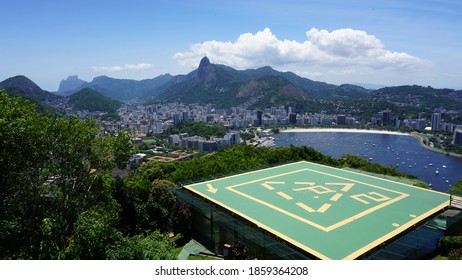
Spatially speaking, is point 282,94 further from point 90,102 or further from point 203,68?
point 90,102

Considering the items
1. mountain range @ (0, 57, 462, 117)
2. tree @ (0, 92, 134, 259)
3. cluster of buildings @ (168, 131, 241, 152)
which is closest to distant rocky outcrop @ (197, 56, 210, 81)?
mountain range @ (0, 57, 462, 117)

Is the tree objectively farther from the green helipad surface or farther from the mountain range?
the mountain range

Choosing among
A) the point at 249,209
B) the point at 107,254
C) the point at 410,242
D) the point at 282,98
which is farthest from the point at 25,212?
the point at 282,98

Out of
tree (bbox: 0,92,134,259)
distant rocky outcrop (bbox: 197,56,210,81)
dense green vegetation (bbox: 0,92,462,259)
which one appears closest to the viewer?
dense green vegetation (bbox: 0,92,462,259)

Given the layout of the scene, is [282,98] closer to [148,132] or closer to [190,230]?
[148,132]

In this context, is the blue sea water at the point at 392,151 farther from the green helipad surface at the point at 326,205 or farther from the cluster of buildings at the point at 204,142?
the green helipad surface at the point at 326,205

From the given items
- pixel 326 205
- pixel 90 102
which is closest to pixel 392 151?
pixel 326 205
